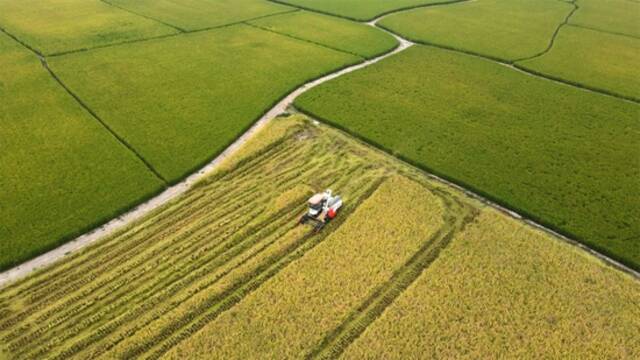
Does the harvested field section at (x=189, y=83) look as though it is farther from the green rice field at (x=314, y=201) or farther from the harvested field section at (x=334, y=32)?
the harvested field section at (x=334, y=32)

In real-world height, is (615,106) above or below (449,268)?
above

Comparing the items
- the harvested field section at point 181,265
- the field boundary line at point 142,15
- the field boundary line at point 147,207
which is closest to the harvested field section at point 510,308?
the harvested field section at point 181,265

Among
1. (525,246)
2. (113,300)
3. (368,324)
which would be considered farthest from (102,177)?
(525,246)

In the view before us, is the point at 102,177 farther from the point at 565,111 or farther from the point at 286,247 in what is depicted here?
the point at 565,111

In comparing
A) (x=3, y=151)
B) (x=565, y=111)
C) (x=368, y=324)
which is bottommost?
(x=3, y=151)

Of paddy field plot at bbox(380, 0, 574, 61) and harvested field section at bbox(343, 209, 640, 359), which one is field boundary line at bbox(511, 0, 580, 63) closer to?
paddy field plot at bbox(380, 0, 574, 61)

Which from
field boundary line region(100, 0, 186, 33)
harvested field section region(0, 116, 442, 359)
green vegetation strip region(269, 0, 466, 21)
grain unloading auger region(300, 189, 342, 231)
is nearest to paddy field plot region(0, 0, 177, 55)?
field boundary line region(100, 0, 186, 33)
